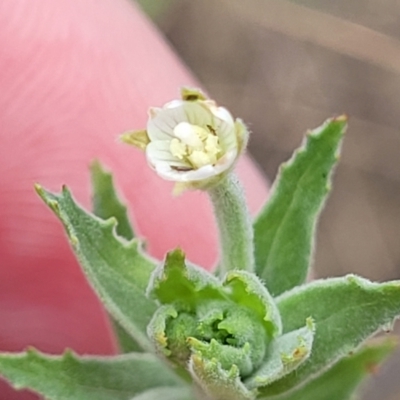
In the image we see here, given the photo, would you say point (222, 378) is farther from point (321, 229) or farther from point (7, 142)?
point (321, 229)

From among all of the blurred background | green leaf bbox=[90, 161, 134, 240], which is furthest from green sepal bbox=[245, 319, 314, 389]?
the blurred background

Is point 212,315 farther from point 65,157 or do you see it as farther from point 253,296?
point 65,157

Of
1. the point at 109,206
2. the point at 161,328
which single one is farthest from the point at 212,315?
the point at 109,206

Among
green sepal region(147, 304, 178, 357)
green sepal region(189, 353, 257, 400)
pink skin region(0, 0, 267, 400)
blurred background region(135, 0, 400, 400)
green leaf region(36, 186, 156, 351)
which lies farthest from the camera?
blurred background region(135, 0, 400, 400)

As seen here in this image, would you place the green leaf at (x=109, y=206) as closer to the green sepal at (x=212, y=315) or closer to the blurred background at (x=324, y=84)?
the green sepal at (x=212, y=315)

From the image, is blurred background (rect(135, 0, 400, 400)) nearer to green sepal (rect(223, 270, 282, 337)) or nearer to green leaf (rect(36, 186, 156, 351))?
green leaf (rect(36, 186, 156, 351))

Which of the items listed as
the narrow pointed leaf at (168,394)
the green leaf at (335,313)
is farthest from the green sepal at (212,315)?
the narrow pointed leaf at (168,394)

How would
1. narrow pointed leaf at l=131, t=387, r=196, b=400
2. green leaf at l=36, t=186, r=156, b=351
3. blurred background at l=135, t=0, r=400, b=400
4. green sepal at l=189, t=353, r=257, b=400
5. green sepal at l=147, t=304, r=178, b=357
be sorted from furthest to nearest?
blurred background at l=135, t=0, r=400, b=400 → narrow pointed leaf at l=131, t=387, r=196, b=400 → green leaf at l=36, t=186, r=156, b=351 → green sepal at l=147, t=304, r=178, b=357 → green sepal at l=189, t=353, r=257, b=400
